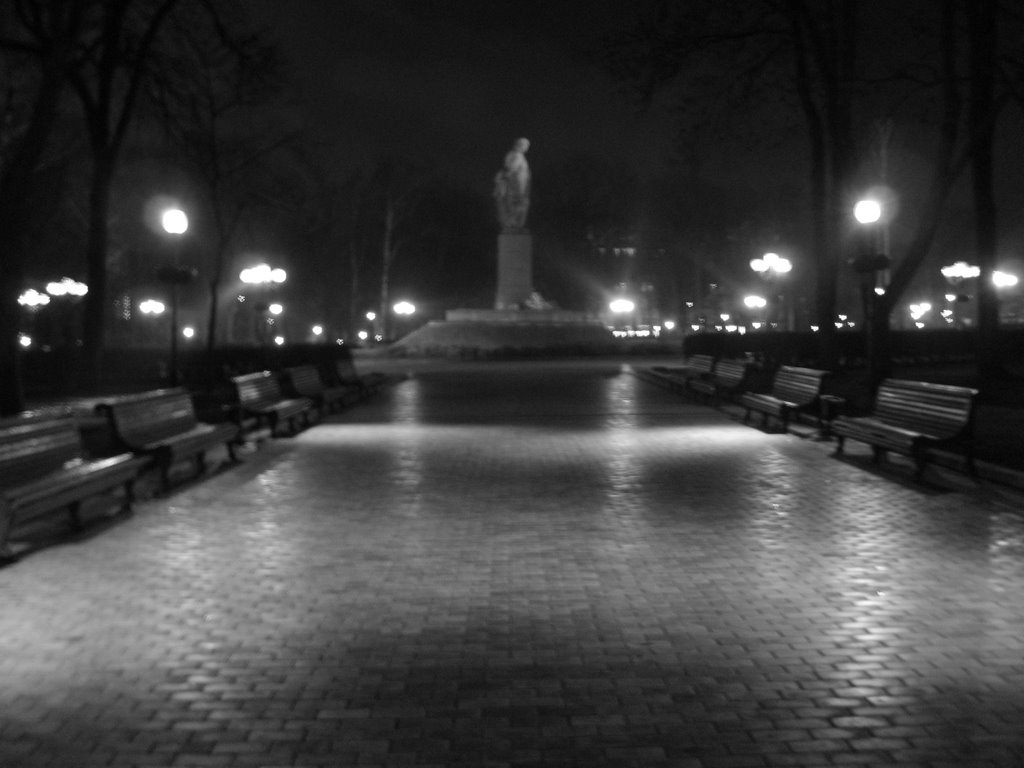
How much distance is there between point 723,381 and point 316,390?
8.02 meters

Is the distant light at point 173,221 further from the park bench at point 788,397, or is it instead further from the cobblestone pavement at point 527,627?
the park bench at point 788,397

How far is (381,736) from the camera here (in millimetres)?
5176

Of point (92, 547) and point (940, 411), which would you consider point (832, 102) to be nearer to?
point (940, 411)

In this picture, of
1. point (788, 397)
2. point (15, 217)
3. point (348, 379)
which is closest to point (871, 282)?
point (788, 397)

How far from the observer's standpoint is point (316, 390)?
76.7 ft

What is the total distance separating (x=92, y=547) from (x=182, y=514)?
1.63m

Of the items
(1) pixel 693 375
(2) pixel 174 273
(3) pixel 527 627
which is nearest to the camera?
(3) pixel 527 627

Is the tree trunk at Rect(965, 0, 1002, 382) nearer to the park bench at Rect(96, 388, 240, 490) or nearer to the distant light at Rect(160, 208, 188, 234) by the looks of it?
the distant light at Rect(160, 208, 188, 234)

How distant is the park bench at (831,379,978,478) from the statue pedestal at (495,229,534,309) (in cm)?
4927

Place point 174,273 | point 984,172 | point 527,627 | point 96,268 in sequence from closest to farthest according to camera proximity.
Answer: point 527,627, point 174,273, point 96,268, point 984,172

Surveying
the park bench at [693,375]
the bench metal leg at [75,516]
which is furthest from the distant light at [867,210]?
→ the bench metal leg at [75,516]

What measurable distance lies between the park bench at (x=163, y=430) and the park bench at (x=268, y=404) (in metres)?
1.84

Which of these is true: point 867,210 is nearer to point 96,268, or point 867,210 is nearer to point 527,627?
point 96,268

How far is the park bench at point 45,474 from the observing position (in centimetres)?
911
